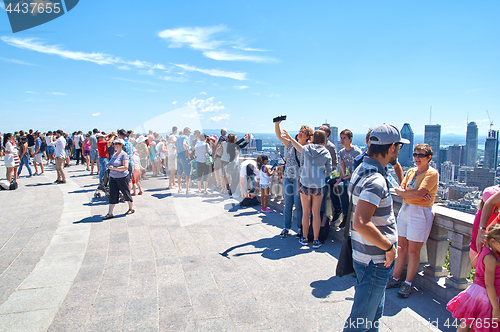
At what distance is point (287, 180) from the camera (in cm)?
511

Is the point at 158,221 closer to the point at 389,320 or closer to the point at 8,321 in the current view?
the point at 8,321

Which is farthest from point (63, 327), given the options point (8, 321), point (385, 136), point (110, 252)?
point (385, 136)

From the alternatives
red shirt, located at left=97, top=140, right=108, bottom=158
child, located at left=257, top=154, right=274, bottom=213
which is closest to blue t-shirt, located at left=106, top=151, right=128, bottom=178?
red shirt, located at left=97, top=140, right=108, bottom=158

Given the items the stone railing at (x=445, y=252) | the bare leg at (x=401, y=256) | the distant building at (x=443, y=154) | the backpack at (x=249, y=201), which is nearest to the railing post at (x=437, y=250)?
the stone railing at (x=445, y=252)

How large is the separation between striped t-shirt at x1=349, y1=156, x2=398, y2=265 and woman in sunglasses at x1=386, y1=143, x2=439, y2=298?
1.29 meters

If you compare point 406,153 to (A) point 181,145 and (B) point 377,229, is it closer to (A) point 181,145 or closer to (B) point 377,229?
(A) point 181,145

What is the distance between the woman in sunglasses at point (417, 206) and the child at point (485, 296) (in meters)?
1.03

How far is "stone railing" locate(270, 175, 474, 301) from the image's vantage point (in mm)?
2852

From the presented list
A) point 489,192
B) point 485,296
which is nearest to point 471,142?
point 489,192

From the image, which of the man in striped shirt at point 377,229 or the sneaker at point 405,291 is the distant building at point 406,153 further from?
the sneaker at point 405,291

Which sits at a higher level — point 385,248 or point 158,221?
point 385,248

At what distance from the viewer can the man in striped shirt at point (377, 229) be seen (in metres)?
1.86

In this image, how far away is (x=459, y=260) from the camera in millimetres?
2873

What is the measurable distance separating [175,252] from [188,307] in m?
1.54
